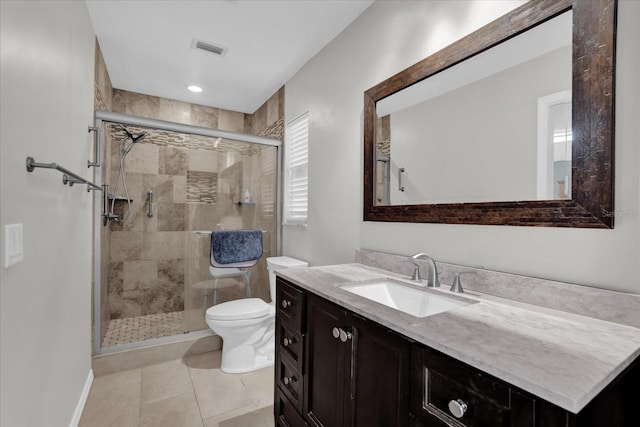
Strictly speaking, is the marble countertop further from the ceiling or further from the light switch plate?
the ceiling

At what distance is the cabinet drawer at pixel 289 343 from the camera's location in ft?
4.62

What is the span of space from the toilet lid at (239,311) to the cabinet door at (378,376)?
4.51ft

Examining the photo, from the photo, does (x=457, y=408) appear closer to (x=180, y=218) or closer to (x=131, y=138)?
(x=180, y=218)

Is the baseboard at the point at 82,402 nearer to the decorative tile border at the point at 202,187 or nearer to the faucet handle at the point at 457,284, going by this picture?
the decorative tile border at the point at 202,187

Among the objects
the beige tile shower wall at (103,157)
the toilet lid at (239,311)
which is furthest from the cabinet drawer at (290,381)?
the beige tile shower wall at (103,157)

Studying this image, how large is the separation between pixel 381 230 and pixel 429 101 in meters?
0.75

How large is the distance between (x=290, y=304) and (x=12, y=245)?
1042mm

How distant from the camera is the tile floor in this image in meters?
1.78

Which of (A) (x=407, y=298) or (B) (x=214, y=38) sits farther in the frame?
(B) (x=214, y=38)

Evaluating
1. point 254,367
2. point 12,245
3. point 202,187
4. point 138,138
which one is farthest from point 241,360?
point 138,138

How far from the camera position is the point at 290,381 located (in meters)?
1.49

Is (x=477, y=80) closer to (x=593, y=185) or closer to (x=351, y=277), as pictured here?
(x=593, y=185)

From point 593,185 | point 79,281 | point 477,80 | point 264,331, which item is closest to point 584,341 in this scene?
point 593,185

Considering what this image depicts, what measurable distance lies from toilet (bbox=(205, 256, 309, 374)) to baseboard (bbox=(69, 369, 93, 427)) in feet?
2.69
